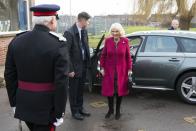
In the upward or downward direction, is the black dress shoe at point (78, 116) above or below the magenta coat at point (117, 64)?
below

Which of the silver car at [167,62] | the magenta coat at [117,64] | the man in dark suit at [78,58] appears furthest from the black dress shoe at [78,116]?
the silver car at [167,62]

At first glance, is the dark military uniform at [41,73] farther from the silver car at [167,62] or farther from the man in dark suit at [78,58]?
the silver car at [167,62]

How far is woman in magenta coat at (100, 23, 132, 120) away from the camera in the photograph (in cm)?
A: 640

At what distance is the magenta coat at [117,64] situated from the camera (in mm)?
6418

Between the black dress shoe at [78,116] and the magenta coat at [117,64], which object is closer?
the magenta coat at [117,64]

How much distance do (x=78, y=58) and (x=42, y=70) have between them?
2834 millimetres

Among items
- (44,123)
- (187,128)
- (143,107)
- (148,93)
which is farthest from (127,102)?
(44,123)

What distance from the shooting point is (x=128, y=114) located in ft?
23.3

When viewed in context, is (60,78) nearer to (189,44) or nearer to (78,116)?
(78,116)

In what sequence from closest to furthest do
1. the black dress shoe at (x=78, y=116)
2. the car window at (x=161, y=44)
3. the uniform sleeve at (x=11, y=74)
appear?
the uniform sleeve at (x=11, y=74), the black dress shoe at (x=78, y=116), the car window at (x=161, y=44)

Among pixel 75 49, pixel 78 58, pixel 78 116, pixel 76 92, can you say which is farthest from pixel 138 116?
pixel 75 49

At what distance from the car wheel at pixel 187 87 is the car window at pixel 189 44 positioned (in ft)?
1.59

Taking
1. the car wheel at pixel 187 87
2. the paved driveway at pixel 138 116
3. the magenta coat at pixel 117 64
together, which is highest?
the magenta coat at pixel 117 64

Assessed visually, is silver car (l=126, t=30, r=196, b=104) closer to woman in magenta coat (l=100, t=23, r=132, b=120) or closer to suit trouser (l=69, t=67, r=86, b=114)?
woman in magenta coat (l=100, t=23, r=132, b=120)
